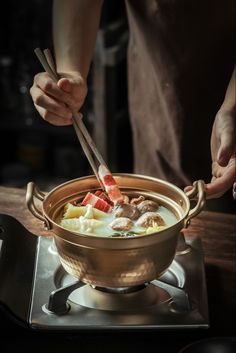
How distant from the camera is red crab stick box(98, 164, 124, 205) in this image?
121 centimetres

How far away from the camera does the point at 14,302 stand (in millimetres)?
1121

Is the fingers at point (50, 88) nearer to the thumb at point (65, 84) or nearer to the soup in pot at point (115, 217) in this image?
the thumb at point (65, 84)

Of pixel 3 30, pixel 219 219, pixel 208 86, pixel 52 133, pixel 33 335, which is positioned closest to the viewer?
pixel 33 335

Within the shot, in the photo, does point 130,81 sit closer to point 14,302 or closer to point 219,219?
point 219,219

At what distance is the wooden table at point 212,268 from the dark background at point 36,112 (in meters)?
1.24

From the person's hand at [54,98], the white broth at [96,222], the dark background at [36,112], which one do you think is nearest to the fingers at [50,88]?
the person's hand at [54,98]

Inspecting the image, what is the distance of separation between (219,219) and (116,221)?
15.0 inches

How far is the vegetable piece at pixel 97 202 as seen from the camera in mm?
1192

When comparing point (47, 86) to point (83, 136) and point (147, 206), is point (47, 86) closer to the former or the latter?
point (83, 136)

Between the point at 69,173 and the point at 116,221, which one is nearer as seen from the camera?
the point at 116,221

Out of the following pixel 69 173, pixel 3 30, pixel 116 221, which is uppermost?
pixel 116 221

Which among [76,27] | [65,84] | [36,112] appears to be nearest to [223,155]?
[65,84]

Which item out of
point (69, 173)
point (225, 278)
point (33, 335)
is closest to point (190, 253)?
point (225, 278)

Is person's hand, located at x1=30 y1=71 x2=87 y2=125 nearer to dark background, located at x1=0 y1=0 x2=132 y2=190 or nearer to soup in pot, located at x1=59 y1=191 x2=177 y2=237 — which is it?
soup in pot, located at x1=59 y1=191 x2=177 y2=237
